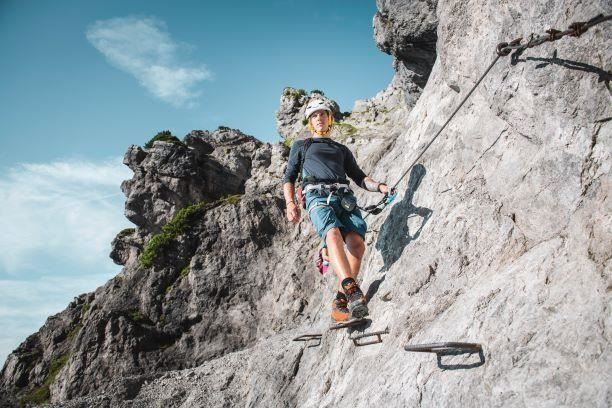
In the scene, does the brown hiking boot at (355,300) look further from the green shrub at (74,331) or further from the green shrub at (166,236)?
the green shrub at (74,331)

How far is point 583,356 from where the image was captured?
10.6 ft

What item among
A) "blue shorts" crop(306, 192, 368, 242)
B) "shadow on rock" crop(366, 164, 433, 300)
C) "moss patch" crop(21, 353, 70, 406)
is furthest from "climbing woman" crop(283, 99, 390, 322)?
"moss patch" crop(21, 353, 70, 406)

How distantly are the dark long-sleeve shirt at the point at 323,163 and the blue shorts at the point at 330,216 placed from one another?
498 millimetres

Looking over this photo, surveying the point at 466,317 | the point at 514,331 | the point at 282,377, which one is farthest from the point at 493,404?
the point at 282,377

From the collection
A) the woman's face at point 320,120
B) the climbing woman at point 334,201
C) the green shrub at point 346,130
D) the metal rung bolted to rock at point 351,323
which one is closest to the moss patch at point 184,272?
the green shrub at point 346,130

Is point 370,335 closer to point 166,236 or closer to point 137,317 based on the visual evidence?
point 137,317

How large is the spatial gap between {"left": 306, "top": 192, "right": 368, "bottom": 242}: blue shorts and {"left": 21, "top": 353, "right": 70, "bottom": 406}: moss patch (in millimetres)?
21578

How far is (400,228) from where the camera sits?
774cm

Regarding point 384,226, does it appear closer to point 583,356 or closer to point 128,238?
point 583,356

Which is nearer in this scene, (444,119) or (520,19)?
(520,19)

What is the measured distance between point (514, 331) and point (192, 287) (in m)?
21.3

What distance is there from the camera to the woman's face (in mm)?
8656

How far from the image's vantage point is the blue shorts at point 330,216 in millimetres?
7195

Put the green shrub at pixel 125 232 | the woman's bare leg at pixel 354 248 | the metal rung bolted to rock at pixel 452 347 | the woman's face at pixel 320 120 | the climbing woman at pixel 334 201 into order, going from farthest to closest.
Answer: the green shrub at pixel 125 232 → the woman's face at pixel 320 120 → the woman's bare leg at pixel 354 248 → the climbing woman at pixel 334 201 → the metal rung bolted to rock at pixel 452 347
